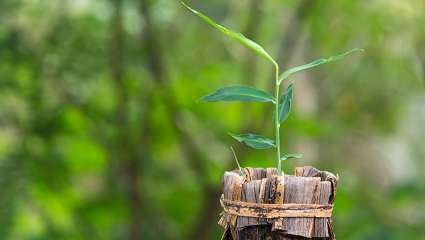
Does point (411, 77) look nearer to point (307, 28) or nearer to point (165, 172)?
point (307, 28)

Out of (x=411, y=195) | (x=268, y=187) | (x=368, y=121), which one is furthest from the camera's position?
(x=368, y=121)

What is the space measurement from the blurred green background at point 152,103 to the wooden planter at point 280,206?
1.64m

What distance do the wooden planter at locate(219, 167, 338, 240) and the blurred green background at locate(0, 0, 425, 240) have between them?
5.36 ft

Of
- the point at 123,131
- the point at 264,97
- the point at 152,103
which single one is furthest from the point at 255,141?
the point at 152,103

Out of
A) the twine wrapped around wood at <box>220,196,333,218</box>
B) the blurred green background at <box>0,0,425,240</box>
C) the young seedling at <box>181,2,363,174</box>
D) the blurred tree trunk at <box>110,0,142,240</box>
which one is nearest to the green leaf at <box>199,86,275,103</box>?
the young seedling at <box>181,2,363,174</box>

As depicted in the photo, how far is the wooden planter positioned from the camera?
2.81 feet

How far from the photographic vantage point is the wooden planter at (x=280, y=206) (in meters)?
0.86

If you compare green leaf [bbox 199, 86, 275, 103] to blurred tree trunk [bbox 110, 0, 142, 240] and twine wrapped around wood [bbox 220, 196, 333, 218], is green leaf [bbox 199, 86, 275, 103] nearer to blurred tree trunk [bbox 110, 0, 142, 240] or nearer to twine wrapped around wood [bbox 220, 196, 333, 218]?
twine wrapped around wood [bbox 220, 196, 333, 218]

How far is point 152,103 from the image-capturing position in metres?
3.13

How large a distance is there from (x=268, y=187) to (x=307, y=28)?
8.27ft

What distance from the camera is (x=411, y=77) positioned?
13.5 feet

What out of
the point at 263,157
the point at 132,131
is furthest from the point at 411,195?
the point at 132,131

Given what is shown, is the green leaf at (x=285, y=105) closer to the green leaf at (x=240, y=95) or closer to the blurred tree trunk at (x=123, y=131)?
the green leaf at (x=240, y=95)

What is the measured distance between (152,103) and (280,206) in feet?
7.53
